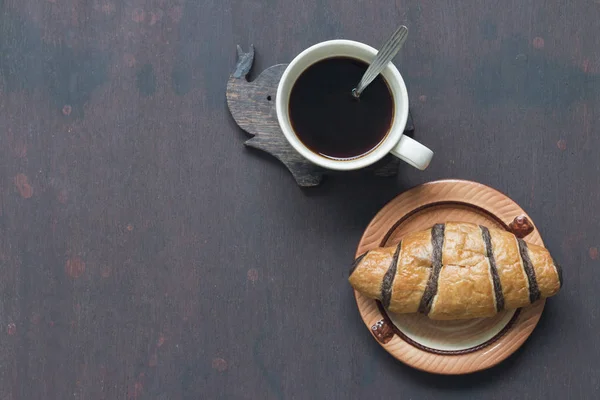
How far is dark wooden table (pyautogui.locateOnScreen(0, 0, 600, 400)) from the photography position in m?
1.02

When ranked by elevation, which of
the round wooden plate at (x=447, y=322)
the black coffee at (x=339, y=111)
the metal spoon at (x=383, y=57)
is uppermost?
the metal spoon at (x=383, y=57)

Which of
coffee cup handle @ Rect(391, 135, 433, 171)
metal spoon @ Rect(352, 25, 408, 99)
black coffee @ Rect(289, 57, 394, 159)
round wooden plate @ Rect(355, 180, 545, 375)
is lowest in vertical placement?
round wooden plate @ Rect(355, 180, 545, 375)

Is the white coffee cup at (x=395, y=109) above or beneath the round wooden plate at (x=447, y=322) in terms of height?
above

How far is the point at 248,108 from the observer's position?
101 centimetres

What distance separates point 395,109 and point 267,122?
198 millimetres

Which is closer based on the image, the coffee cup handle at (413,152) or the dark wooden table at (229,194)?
the coffee cup handle at (413,152)

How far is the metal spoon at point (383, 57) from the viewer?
2.74 ft

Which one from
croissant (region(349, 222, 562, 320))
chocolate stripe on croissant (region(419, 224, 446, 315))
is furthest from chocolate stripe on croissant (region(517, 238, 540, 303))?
chocolate stripe on croissant (region(419, 224, 446, 315))

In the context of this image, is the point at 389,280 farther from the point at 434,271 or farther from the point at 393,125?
the point at 393,125

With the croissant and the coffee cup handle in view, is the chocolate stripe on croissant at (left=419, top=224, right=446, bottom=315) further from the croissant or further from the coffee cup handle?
the coffee cup handle

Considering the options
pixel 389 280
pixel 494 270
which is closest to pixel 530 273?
pixel 494 270

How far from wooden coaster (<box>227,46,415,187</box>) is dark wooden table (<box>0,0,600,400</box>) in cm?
2

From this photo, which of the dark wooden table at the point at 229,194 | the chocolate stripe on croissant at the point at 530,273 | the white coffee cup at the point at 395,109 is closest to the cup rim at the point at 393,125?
the white coffee cup at the point at 395,109

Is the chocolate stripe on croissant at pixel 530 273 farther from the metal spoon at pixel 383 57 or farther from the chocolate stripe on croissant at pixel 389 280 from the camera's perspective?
the metal spoon at pixel 383 57
